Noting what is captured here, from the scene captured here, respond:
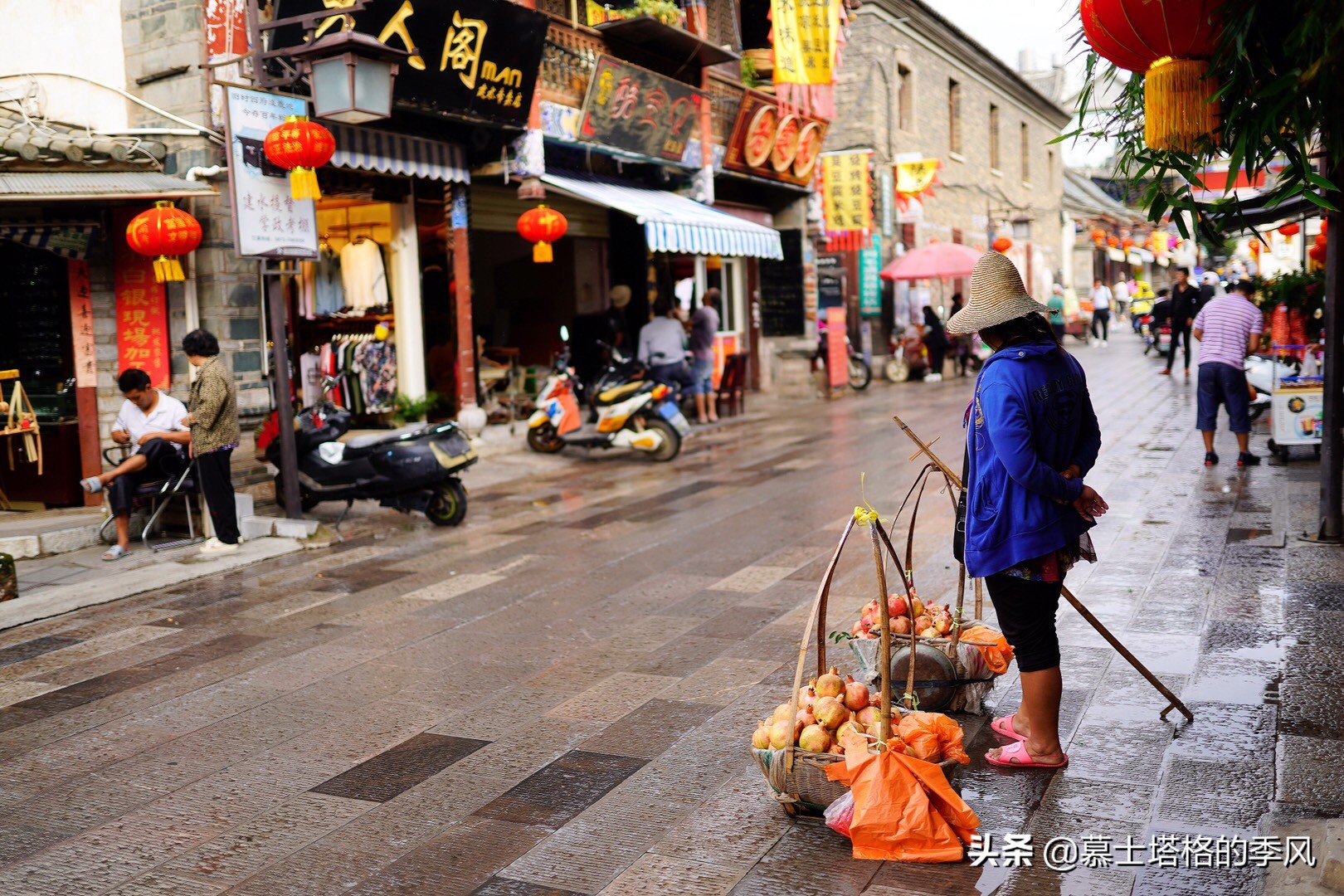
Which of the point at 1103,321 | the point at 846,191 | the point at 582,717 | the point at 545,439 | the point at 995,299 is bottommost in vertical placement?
the point at 582,717

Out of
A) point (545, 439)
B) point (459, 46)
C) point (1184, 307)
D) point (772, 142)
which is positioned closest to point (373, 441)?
point (545, 439)

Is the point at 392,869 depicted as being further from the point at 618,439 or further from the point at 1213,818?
the point at 618,439

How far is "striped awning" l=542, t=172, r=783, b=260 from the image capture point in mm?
13859

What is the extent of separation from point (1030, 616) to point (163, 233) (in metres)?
7.35

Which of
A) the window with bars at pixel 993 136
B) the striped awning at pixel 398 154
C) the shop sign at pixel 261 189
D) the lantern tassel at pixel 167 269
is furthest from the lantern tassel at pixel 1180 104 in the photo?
the window with bars at pixel 993 136

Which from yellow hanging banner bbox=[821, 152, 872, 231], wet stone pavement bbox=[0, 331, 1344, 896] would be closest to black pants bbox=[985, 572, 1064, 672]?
wet stone pavement bbox=[0, 331, 1344, 896]

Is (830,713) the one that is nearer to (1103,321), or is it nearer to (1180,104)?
(1180,104)

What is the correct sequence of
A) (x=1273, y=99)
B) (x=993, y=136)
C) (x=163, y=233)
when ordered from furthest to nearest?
1. (x=993, y=136)
2. (x=163, y=233)
3. (x=1273, y=99)

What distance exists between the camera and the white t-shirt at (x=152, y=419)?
28.0 feet

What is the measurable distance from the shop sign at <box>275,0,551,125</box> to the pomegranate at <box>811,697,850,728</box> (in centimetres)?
830

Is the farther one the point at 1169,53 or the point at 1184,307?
the point at 1184,307

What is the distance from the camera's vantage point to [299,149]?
866 cm

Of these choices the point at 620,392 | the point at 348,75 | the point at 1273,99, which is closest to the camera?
the point at 1273,99

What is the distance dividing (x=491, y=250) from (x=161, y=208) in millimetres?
8796
